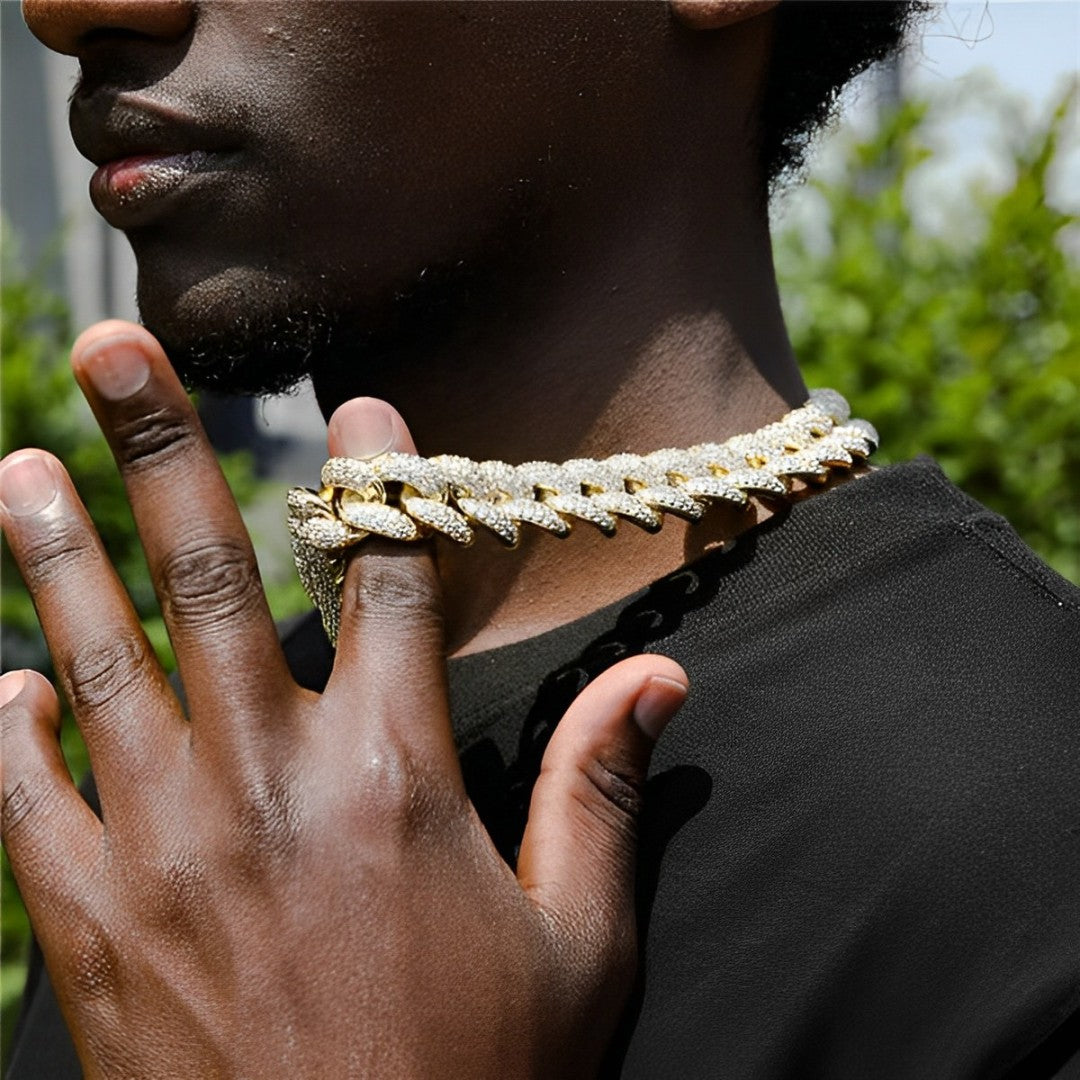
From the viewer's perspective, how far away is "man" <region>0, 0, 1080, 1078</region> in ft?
3.80

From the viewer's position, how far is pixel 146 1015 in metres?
1.16

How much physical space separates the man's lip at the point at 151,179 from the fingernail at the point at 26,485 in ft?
1.54

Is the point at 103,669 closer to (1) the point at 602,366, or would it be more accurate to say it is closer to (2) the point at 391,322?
(2) the point at 391,322

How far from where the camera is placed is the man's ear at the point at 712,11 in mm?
1656

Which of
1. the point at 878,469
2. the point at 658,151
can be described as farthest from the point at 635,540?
the point at 658,151

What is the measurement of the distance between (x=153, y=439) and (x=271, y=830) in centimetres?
35

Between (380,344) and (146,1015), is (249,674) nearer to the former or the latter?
(146,1015)

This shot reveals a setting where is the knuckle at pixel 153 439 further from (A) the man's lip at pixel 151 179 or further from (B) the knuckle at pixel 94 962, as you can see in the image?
(A) the man's lip at pixel 151 179

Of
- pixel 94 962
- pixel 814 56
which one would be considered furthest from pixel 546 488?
pixel 814 56

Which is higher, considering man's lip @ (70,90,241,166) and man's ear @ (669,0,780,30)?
man's ear @ (669,0,780,30)

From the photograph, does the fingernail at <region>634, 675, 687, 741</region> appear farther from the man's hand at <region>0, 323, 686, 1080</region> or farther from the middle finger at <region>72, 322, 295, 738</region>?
the middle finger at <region>72, 322, 295, 738</region>

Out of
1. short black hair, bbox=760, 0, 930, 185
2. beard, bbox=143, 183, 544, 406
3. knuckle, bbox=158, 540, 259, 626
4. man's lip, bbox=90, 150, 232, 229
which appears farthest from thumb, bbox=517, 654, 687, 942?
short black hair, bbox=760, 0, 930, 185

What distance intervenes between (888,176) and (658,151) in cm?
246

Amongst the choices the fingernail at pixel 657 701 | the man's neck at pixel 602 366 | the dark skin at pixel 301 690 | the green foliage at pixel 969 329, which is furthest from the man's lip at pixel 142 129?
the green foliage at pixel 969 329
